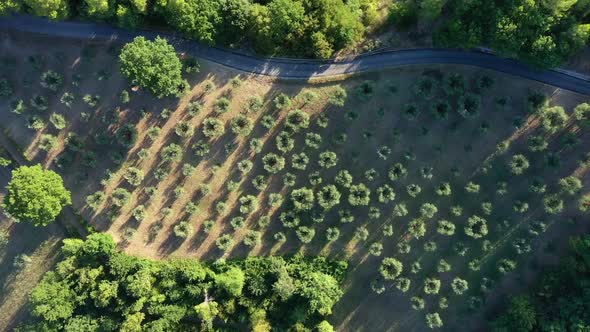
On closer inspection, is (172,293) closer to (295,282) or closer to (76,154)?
(295,282)

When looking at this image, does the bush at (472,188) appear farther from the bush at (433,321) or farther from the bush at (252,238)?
the bush at (252,238)

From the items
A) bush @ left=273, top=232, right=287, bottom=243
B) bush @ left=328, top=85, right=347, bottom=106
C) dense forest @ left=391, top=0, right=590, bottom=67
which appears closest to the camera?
dense forest @ left=391, top=0, right=590, bottom=67

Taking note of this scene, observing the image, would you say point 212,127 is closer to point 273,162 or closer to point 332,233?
point 273,162

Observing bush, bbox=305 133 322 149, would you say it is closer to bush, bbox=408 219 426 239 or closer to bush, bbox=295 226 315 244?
bush, bbox=295 226 315 244

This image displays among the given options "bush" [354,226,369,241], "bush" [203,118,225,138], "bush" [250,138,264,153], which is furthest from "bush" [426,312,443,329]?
"bush" [203,118,225,138]

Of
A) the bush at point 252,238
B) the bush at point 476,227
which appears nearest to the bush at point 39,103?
the bush at point 252,238
